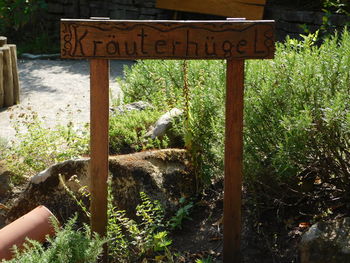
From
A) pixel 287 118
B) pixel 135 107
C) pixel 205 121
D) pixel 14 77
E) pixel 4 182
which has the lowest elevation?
pixel 4 182

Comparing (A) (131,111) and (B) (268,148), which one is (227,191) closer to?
(B) (268,148)

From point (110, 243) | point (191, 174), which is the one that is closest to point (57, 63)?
point (191, 174)

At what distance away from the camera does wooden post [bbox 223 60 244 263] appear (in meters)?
3.24

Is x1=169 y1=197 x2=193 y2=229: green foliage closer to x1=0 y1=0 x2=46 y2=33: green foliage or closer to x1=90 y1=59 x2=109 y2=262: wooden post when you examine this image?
x1=90 y1=59 x2=109 y2=262: wooden post

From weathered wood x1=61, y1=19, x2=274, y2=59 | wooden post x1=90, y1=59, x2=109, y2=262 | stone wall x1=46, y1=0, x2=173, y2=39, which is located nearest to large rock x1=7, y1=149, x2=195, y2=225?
wooden post x1=90, y1=59, x2=109, y2=262

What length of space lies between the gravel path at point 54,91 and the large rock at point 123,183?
6.97 ft

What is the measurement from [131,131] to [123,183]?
0.99 m

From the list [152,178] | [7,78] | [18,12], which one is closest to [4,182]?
[152,178]

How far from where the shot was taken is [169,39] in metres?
3.18

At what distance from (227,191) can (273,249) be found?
1.72ft

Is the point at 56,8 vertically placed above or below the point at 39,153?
above

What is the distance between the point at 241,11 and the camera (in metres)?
9.78

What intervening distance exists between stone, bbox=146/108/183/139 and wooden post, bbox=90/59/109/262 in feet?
4.16

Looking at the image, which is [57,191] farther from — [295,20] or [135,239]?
[295,20]
